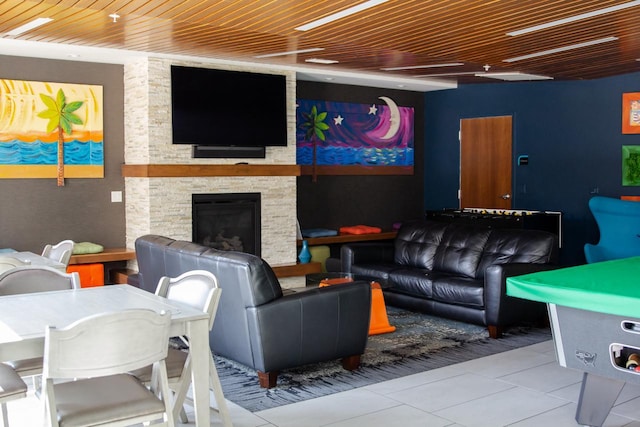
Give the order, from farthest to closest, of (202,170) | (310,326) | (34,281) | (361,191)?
(361,191)
(202,170)
(310,326)
(34,281)

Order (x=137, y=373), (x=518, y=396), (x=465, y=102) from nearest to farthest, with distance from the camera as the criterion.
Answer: (x=137, y=373)
(x=518, y=396)
(x=465, y=102)

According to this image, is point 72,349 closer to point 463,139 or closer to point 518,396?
point 518,396

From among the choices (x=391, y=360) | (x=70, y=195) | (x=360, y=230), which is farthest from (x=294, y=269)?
(x=391, y=360)

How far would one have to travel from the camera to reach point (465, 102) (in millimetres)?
11203

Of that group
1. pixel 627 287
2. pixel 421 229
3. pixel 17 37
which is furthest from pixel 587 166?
pixel 17 37

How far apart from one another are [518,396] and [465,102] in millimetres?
7233

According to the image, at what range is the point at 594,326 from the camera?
365 centimetres

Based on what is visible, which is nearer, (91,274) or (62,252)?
(62,252)

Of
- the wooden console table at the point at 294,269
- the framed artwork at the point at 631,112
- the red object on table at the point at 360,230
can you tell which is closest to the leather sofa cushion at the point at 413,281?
the wooden console table at the point at 294,269

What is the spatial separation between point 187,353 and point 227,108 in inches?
213

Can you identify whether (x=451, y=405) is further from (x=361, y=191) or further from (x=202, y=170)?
(x=361, y=191)

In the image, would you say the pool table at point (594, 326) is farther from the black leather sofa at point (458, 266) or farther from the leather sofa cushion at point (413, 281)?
the leather sofa cushion at point (413, 281)

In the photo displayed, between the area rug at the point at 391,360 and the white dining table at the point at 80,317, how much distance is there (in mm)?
1033

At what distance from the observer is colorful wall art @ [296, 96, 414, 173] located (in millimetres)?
10344
